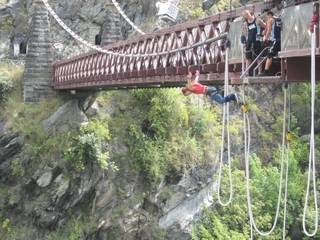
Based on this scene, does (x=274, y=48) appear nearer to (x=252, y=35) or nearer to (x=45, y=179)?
(x=252, y=35)

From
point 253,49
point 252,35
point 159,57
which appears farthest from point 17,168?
point 252,35

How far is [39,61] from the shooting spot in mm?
27844

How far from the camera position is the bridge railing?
14.0m

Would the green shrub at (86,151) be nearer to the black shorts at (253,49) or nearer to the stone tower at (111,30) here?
the stone tower at (111,30)

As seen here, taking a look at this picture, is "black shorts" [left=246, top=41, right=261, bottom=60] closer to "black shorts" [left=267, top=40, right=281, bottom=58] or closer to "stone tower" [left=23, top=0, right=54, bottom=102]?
"black shorts" [left=267, top=40, right=281, bottom=58]

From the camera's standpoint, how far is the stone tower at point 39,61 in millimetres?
27484

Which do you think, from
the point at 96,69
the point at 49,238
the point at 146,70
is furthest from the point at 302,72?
the point at 49,238

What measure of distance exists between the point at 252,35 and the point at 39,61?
18321mm

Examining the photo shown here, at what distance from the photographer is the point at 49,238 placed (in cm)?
2292

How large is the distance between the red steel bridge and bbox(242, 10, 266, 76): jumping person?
0.41 m

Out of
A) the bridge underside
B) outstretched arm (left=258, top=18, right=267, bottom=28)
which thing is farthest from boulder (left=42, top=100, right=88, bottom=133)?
outstretched arm (left=258, top=18, right=267, bottom=28)

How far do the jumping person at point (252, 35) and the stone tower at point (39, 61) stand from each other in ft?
57.0

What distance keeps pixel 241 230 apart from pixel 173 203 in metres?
3.18

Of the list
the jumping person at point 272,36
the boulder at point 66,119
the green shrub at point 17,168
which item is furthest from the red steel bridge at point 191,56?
the green shrub at point 17,168
